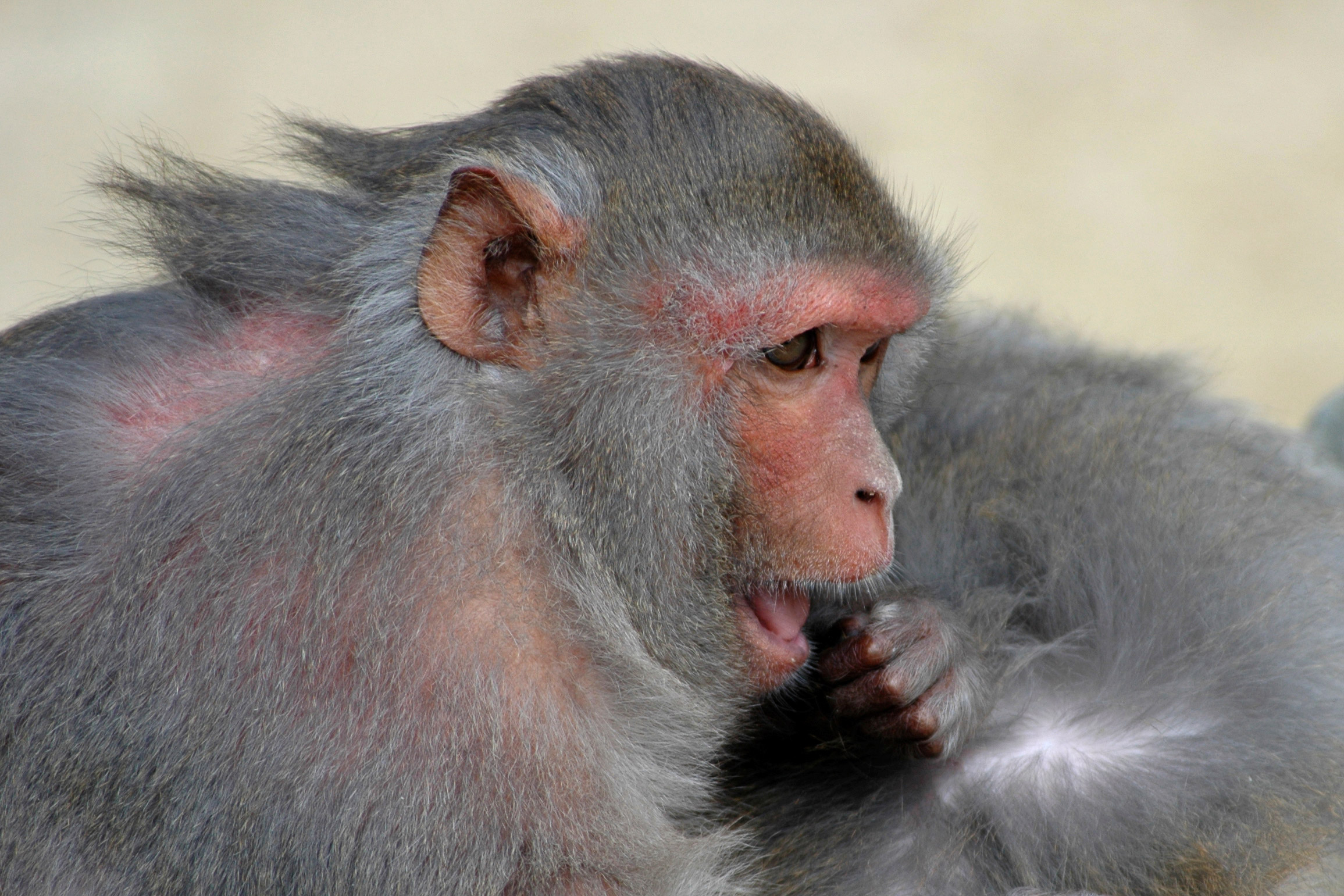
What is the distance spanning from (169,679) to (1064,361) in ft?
8.69

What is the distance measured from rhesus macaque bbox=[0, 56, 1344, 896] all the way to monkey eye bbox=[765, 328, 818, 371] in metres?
0.01

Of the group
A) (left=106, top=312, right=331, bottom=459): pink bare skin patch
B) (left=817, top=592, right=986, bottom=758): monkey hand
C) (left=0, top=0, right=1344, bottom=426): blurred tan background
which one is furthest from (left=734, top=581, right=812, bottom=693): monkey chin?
(left=0, top=0, right=1344, bottom=426): blurred tan background

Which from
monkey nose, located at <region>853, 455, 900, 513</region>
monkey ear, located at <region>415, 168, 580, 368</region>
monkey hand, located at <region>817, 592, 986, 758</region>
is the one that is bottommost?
monkey hand, located at <region>817, 592, 986, 758</region>

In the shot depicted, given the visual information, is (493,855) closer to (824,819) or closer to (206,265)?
(824,819)

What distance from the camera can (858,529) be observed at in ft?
8.44

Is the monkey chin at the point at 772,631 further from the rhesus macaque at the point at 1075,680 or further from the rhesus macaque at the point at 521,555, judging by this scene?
the rhesus macaque at the point at 1075,680

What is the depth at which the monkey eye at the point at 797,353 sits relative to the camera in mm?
2531

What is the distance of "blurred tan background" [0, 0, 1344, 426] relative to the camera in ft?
29.6

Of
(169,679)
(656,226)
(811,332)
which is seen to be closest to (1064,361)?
(811,332)

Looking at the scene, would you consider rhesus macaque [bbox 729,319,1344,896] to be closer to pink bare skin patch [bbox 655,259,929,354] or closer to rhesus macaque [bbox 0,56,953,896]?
rhesus macaque [bbox 0,56,953,896]

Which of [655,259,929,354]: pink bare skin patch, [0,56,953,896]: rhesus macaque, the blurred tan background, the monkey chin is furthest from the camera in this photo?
the blurred tan background

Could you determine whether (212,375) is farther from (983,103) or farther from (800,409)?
(983,103)

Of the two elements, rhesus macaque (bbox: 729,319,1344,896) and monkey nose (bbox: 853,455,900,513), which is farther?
rhesus macaque (bbox: 729,319,1344,896)

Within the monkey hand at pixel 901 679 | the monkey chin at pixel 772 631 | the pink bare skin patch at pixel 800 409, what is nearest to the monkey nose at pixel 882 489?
the pink bare skin patch at pixel 800 409
